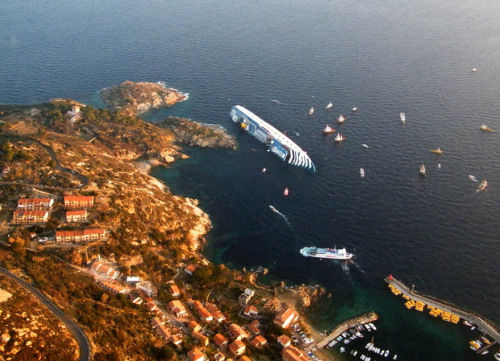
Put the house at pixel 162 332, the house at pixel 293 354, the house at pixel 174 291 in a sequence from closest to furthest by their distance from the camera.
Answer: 1. the house at pixel 162 332
2. the house at pixel 293 354
3. the house at pixel 174 291

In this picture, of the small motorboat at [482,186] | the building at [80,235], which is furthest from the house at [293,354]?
the small motorboat at [482,186]

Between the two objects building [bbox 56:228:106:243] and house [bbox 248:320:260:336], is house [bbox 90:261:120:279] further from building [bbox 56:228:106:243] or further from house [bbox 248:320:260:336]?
house [bbox 248:320:260:336]

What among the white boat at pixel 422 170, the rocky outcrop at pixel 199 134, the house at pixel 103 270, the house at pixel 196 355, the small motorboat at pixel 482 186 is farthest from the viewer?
the rocky outcrop at pixel 199 134

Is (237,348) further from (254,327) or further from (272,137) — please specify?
(272,137)

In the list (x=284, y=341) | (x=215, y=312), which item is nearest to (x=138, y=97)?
(x=215, y=312)

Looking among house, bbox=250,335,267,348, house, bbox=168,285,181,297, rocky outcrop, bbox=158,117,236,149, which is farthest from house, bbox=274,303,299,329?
rocky outcrop, bbox=158,117,236,149

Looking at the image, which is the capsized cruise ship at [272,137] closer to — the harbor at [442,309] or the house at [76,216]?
the harbor at [442,309]
